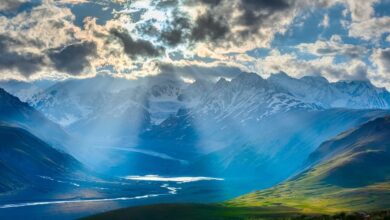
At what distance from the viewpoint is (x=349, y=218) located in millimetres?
71250

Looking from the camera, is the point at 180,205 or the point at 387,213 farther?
the point at 180,205

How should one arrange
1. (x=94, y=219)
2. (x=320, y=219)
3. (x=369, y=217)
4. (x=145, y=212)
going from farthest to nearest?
(x=145, y=212) → (x=94, y=219) → (x=320, y=219) → (x=369, y=217)

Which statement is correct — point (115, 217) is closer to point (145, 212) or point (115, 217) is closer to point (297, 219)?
point (145, 212)

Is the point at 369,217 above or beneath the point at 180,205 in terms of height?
beneath

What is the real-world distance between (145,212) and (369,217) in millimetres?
77179

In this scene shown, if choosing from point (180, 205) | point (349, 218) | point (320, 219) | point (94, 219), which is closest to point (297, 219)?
point (320, 219)

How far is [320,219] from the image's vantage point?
249 ft

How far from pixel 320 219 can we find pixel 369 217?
7546mm

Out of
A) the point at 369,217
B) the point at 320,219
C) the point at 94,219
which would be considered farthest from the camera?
the point at 94,219

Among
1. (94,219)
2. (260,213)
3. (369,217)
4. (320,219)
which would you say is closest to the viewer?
(369,217)

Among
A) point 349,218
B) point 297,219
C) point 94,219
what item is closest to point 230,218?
point 94,219

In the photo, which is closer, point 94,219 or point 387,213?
point 387,213

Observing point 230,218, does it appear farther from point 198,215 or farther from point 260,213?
point 260,213

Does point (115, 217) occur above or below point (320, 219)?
above
